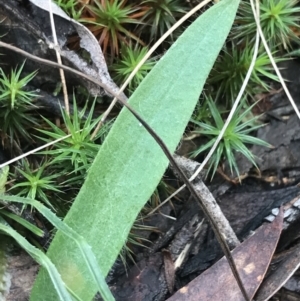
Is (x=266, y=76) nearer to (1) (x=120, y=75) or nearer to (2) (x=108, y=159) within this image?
(1) (x=120, y=75)

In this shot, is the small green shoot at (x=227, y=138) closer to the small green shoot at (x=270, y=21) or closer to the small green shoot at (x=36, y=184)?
the small green shoot at (x=270, y=21)

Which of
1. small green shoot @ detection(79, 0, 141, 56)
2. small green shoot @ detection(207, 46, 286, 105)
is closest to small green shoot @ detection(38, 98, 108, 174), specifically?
small green shoot @ detection(79, 0, 141, 56)

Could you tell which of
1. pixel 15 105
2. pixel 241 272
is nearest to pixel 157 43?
pixel 15 105

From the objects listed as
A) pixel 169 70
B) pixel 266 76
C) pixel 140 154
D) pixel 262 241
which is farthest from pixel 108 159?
pixel 266 76

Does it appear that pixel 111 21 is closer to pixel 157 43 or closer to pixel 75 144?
pixel 157 43

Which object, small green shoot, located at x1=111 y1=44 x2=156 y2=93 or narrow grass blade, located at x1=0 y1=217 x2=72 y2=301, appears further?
small green shoot, located at x1=111 y1=44 x2=156 y2=93

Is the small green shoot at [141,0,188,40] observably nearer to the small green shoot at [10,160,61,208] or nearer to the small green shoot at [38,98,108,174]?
the small green shoot at [38,98,108,174]

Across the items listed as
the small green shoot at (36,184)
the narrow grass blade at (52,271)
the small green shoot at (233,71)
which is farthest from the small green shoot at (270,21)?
the narrow grass blade at (52,271)

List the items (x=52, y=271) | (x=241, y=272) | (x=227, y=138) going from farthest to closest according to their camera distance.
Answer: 1. (x=227, y=138)
2. (x=241, y=272)
3. (x=52, y=271)

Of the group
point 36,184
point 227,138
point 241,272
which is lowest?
point 241,272
